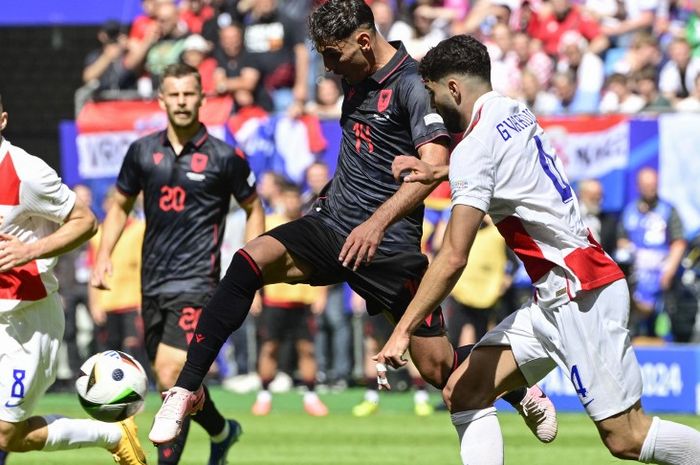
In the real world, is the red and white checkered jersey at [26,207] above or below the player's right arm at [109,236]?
above

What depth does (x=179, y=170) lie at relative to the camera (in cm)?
979

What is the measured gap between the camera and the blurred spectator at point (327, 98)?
18.2 metres

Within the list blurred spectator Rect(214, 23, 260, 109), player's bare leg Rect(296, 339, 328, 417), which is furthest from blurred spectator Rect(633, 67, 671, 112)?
player's bare leg Rect(296, 339, 328, 417)

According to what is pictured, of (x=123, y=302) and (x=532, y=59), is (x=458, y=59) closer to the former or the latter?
(x=123, y=302)

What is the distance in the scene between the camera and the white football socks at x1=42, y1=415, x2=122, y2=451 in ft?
27.4

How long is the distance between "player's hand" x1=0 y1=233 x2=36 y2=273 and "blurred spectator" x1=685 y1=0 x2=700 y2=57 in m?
12.7

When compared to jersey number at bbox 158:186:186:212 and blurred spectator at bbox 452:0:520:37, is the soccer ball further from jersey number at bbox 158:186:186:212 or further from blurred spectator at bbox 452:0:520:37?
blurred spectator at bbox 452:0:520:37

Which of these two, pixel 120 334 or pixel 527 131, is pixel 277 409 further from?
pixel 527 131

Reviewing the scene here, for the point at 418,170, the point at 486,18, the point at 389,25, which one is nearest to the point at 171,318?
the point at 418,170

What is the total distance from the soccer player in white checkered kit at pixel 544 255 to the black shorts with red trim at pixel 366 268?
2.91 feet

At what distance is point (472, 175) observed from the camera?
670 centimetres

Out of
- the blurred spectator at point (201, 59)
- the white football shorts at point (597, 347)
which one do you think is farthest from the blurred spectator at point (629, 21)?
the white football shorts at point (597, 347)

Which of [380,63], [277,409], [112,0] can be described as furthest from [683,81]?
[380,63]

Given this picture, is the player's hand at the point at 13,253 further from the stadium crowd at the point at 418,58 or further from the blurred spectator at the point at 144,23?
the blurred spectator at the point at 144,23
